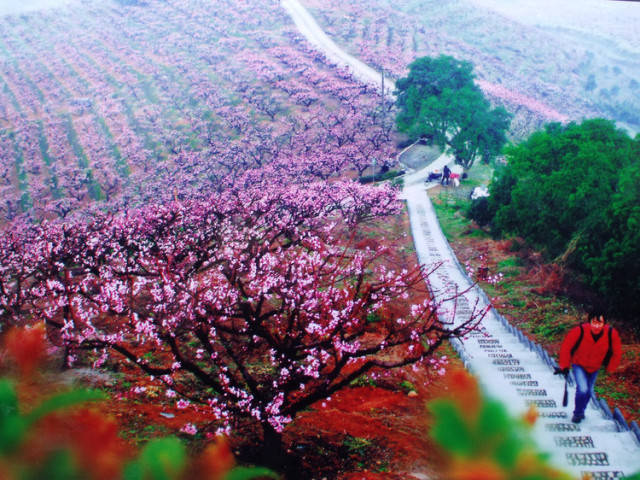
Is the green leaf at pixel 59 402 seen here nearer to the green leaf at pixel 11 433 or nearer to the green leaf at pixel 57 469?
the green leaf at pixel 11 433

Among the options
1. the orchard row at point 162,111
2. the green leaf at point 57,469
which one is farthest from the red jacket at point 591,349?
the orchard row at point 162,111

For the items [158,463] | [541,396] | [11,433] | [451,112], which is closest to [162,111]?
[451,112]

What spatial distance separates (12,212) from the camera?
1770 inches

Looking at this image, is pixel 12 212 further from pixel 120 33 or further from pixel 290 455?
pixel 120 33

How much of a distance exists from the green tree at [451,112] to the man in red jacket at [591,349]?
38.5 m

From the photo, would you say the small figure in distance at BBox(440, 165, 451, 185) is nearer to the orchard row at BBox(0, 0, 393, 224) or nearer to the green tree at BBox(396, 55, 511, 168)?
the green tree at BBox(396, 55, 511, 168)

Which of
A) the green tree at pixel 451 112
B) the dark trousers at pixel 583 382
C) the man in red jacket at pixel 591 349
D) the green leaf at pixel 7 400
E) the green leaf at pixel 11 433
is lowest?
the green tree at pixel 451 112

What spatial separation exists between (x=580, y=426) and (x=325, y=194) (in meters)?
24.0

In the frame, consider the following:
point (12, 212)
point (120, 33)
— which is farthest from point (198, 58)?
point (12, 212)

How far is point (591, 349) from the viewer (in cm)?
755

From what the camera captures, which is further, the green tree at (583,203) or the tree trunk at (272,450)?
the green tree at (583,203)

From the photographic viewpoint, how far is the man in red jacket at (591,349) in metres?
7.52

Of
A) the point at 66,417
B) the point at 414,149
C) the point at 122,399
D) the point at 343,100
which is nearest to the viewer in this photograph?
the point at 66,417

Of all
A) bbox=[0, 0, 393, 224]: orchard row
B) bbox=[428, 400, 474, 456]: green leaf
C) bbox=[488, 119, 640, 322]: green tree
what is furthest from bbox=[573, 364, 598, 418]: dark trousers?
bbox=[0, 0, 393, 224]: orchard row
